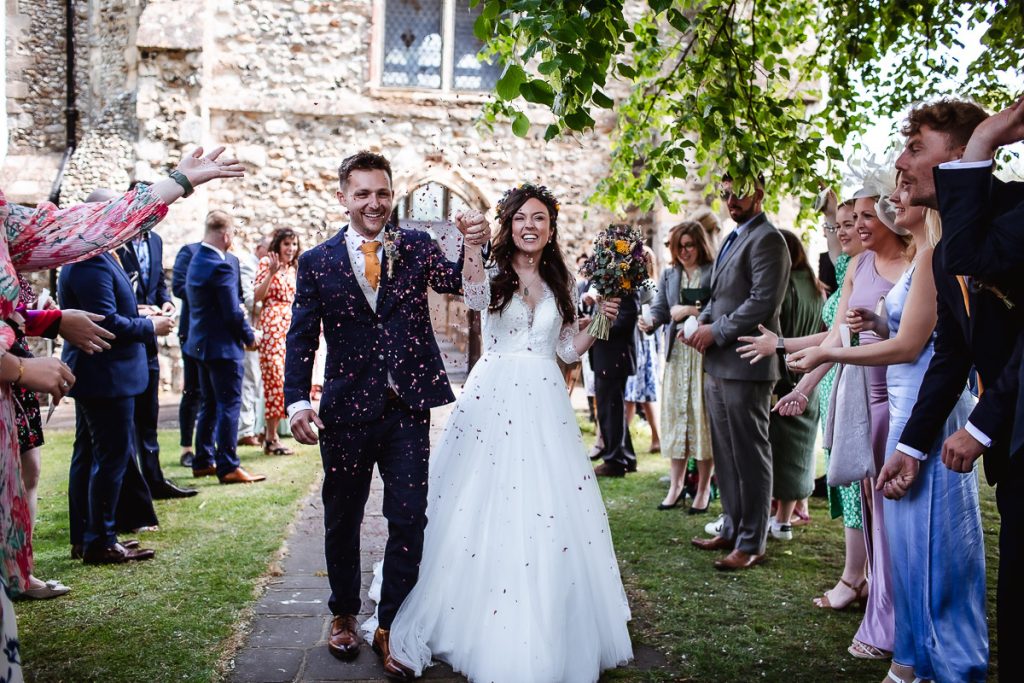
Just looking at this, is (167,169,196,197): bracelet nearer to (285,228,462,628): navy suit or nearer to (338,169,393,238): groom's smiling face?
(285,228,462,628): navy suit

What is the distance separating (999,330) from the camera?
2428 mm

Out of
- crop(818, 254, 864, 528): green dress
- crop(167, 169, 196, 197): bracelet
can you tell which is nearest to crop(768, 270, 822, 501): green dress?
crop(818, 254, 864, 528): green dress

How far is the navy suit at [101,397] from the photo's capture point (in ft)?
16.0

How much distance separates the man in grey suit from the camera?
5.06 metres

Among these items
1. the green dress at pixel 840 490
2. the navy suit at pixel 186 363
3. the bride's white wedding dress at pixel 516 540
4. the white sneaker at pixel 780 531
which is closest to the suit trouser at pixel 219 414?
the navy suit at pixel 186 363

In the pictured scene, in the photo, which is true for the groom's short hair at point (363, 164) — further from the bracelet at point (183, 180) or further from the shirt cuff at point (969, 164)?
the shirt cuff at point (969, 164)

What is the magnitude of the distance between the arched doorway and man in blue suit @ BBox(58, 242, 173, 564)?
175 centimetres

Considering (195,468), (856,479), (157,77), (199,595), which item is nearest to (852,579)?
(856,479)

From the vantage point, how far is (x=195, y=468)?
7.57 meters

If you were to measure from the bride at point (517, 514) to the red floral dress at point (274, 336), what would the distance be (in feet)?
16.3

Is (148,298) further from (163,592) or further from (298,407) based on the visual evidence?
(298,407)

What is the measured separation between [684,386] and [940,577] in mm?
3615

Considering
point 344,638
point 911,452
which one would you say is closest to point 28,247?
point 344,638

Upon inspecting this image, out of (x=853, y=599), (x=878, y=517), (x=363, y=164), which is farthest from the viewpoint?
(x=853, y=599)
